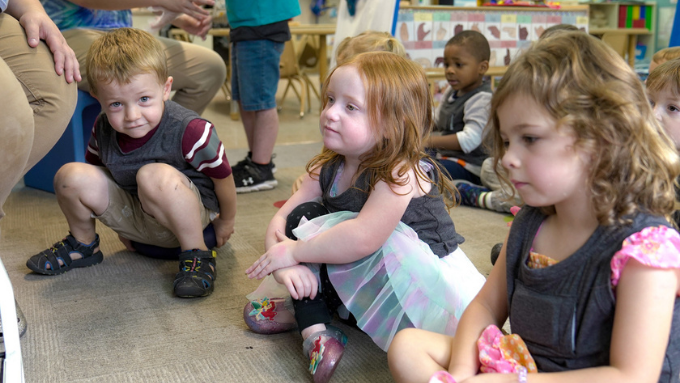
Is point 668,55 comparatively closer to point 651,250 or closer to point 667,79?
point 667,79

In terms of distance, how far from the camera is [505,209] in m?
2.04

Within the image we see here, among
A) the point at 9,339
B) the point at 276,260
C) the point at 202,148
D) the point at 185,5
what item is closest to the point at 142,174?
the point at 202,148

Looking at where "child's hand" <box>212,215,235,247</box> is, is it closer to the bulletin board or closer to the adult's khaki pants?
the adult's khaki pants

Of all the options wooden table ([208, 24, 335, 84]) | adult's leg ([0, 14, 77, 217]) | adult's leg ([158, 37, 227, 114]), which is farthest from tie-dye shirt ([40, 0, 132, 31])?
wooden table ([208, 24, 335, 84])

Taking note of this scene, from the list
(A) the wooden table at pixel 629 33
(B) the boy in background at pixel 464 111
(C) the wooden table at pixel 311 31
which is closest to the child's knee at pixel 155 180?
(B) the boy in background at pixel 464 111

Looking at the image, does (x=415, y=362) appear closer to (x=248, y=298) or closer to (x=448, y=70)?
(x=248, y=298)

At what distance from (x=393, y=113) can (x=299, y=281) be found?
0.34 metres

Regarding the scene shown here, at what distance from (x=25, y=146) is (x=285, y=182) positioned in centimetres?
142

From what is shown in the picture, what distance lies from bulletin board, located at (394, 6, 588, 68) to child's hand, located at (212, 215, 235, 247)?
6.28ft

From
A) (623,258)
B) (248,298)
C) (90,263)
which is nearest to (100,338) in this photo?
(248,298)

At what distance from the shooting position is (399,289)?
1077mm

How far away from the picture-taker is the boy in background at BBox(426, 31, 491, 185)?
2303 millimetres

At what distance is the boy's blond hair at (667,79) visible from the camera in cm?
119

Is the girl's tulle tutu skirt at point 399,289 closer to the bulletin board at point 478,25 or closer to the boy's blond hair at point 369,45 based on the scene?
the boy's blond hair at point 369,45
